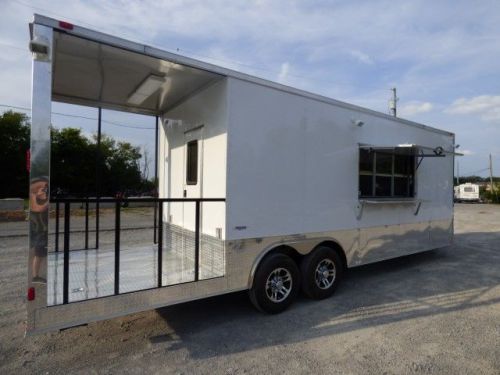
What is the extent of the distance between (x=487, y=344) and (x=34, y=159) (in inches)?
182

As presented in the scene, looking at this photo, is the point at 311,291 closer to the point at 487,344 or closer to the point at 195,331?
the point at 195,331

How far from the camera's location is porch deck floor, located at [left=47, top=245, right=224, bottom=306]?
3373mm

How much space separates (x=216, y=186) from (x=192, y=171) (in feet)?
3.00

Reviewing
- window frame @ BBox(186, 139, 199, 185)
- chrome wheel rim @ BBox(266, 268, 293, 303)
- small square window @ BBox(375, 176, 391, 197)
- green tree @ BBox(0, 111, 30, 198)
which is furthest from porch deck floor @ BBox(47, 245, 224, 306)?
green tree @ BBox(0, 111, 30, 198)

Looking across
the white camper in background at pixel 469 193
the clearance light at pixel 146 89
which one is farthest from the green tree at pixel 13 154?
the white camper in background at pixel 469 193

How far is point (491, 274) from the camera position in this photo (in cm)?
644

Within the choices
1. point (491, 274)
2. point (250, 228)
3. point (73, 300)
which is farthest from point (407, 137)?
point (73, 300)

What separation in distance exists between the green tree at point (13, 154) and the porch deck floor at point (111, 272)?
1681 cm

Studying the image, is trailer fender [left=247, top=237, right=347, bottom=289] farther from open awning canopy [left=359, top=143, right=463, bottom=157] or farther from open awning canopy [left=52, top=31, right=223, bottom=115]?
open awning canopy [left=52, top=31, right=223, bottom=115]

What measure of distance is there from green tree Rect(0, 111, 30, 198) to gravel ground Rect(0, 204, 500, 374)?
17.1 meters

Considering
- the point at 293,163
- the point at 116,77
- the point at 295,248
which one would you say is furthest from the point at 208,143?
the point at 295,248

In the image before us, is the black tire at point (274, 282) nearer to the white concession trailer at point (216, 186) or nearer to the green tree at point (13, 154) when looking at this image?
the white concession trailer at point (216, 186)

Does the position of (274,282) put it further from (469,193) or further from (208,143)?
(469,193)

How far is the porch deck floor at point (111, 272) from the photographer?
337 centimetres
